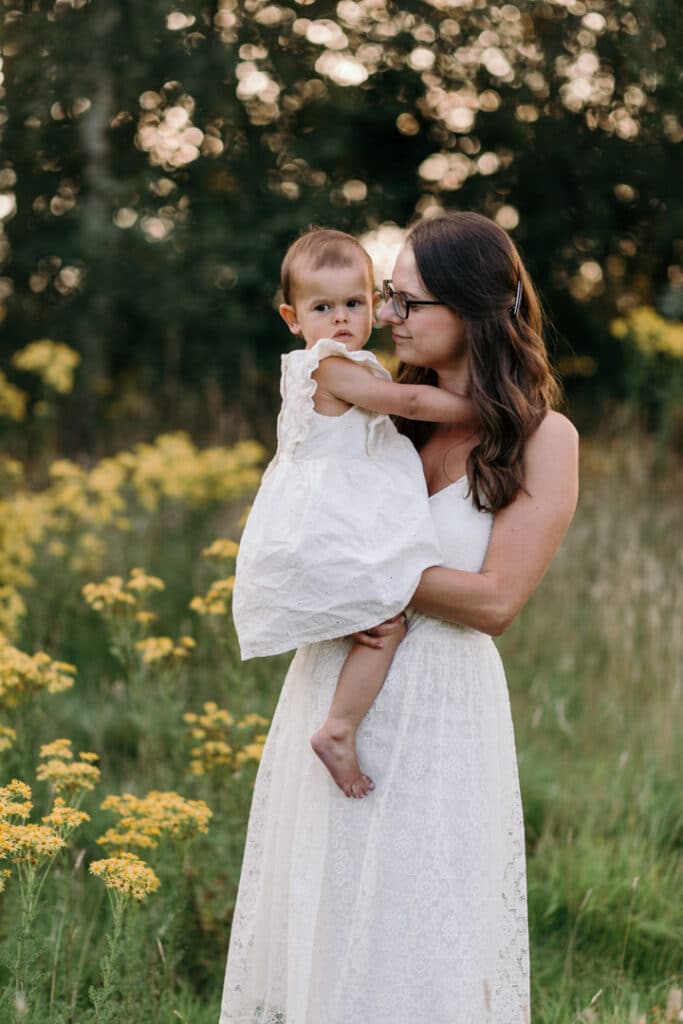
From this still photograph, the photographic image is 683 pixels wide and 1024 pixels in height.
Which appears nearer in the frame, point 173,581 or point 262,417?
point 173,581

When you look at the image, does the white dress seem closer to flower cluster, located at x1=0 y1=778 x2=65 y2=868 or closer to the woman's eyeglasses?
the woman's eyeglasses

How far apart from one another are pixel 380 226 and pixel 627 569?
4074mm

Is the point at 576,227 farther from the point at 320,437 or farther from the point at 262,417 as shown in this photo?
the point at 320,437

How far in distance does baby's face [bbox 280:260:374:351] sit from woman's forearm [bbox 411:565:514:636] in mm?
531

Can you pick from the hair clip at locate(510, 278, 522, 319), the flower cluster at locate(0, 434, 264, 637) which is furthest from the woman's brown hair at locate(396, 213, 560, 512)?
the flower cluster at locate(0, 434, 264, 637)

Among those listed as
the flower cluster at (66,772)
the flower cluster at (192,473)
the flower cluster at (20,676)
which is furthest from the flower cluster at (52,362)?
the flower cluster at (66,772)

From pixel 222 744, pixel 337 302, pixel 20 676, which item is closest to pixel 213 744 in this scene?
pixel 222 744

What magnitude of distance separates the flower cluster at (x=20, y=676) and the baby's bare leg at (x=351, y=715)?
0.95 meters

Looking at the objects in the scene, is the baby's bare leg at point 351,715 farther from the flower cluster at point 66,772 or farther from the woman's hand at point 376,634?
the flower cluster at point 66,772

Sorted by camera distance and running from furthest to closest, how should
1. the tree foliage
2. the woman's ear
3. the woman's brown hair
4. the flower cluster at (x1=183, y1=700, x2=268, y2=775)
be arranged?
1. the tree foliage
2. the flower cluster at (x1=183, y1=700, x2=268, y2=775)
3. the woman's ear
4. the woman's brown hair

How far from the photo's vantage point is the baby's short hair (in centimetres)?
223

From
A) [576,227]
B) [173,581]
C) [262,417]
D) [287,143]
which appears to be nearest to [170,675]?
[173,581]

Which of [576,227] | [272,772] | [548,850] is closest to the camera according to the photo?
[272,772]

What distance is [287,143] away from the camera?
7.81 m
